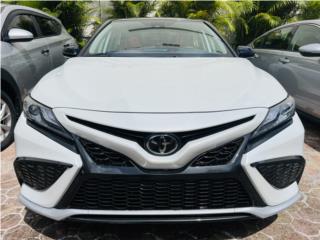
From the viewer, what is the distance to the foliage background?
973 centimetres

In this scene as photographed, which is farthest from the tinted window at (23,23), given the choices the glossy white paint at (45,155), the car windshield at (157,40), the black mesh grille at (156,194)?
the black mesh grille at (156,194)

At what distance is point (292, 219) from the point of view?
2666mm

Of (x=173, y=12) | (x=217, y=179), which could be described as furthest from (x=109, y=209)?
(x=173, y=12)

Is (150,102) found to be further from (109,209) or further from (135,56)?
(135,56)

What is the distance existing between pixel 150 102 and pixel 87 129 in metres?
0.39

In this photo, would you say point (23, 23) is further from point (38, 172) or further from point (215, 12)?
point (215, 12)

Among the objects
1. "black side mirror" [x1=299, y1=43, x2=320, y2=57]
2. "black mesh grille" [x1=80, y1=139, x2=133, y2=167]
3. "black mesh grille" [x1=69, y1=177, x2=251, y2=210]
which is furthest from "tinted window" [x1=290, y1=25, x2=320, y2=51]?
"black mesh grille" [x1=80, y1=139, x2=133, y2=167]

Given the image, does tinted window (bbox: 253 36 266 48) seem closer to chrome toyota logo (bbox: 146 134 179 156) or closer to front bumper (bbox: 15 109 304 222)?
front bumper (bbox: 15 109 304 222)

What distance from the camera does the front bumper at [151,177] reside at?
1.97 metres

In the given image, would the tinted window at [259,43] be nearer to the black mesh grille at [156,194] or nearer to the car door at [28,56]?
the car door at [28,56]

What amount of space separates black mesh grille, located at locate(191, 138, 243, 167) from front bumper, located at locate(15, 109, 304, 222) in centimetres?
3

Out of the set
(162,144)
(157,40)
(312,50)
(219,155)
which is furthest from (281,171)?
(312,50)

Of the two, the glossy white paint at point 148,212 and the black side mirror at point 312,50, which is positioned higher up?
the black side mirror at point 312,50

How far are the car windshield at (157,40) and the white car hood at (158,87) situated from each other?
1.02 ft
